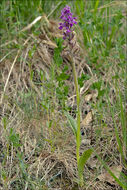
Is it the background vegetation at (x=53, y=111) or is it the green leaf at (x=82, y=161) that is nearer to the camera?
the green leaf at (x=82, y=161)

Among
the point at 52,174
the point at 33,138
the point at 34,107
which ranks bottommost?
the point at 52,174

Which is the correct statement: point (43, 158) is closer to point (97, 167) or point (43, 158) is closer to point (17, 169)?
point (17, 169)

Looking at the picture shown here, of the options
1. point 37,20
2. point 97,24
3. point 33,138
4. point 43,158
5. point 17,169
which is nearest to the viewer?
point 17,169

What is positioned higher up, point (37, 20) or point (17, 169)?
point (37, 20)

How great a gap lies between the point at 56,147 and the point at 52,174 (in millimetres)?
253

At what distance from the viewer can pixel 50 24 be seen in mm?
3141

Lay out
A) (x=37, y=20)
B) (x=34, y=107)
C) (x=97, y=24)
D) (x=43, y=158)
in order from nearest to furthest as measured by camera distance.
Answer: (x=43, y=158) → (x=34, y=107) → (x=97, y=24) → (x=37, y=20)

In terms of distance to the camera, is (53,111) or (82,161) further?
(53,111)

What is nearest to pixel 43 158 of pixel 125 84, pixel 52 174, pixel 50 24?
pixel 52 174

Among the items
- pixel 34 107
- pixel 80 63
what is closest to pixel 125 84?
pixel 80 63

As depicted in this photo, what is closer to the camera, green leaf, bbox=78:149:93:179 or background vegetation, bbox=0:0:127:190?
green leaf, bbox=78:149:93:179

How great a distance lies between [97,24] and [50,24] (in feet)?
2.02

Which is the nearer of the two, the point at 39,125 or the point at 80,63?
the point at 39,125

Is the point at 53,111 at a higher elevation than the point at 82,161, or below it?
higher
